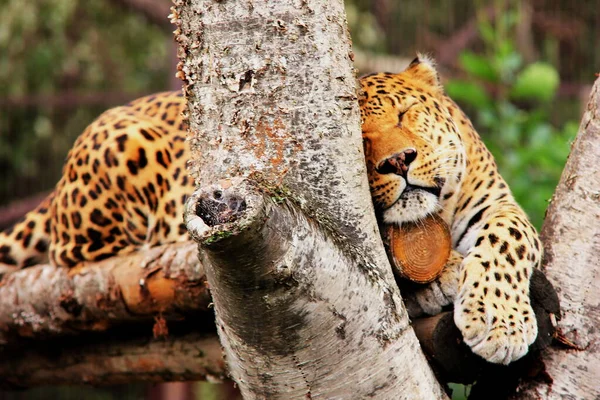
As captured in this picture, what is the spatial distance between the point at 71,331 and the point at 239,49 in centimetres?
280

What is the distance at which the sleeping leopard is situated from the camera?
11.1ft

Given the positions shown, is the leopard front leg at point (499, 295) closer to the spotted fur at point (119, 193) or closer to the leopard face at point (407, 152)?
the leopard face at point (407, 152)

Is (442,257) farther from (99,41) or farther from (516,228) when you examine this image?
(99,41)

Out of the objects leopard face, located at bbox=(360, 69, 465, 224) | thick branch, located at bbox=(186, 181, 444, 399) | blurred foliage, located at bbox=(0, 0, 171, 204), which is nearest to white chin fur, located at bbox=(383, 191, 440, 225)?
leopard face, located at bbox=(360, 69, 465, 224)

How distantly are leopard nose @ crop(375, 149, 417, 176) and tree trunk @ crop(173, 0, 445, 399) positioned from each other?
3.10 ft

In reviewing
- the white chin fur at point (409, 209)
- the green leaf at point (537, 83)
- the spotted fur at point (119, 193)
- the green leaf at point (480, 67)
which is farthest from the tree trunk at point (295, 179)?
the green leaf at point (480, 67)

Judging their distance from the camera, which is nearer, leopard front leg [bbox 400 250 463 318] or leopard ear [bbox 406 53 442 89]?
leopard front leg [bbox 400 250 463 318]

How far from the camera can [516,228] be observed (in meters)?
3.73

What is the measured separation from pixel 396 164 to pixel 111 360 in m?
2.27

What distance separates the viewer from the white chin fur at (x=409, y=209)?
3.70m

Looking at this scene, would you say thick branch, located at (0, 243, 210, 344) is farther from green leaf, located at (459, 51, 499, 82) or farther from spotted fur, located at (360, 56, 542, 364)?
green leaf, located at (459, 51, 499, 82)

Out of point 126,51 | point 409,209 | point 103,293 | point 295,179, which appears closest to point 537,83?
point 409,209

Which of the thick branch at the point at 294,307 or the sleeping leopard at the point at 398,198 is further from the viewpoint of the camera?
the sleeping leopard at the point at 398,198

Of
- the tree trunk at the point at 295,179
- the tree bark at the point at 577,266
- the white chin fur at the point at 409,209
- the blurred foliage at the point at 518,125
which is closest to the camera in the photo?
the tree trunk at the point at 295,179
